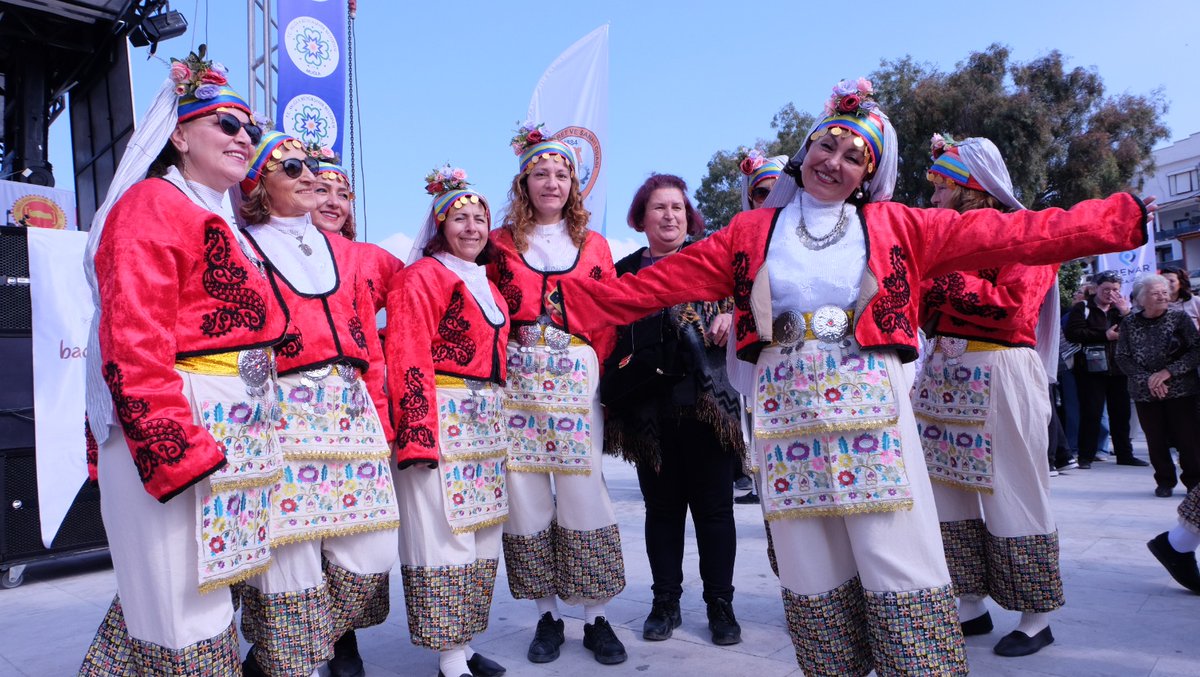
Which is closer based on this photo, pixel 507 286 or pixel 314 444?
pixel 314 444

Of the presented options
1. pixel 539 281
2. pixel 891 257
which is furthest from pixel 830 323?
pixel 539 281

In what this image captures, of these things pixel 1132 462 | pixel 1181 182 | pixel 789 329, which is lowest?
pixel 1132 462

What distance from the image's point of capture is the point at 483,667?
302 cm

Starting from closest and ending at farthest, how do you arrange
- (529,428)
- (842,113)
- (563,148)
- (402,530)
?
(842,113), (402,530), (529,428), (563,148)

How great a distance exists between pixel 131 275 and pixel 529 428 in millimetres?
1599

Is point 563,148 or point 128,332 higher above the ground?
point 563,148

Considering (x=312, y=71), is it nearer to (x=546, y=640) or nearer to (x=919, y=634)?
(x=546, y=640)

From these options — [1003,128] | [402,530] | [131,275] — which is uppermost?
[1003,128]

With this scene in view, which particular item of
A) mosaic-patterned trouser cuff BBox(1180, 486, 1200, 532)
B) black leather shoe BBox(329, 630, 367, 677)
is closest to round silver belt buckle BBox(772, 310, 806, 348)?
black leather shoe BBox(329, 630, 367, 677)

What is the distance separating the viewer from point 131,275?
76.7 inches

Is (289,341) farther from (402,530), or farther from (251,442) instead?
(402,530)

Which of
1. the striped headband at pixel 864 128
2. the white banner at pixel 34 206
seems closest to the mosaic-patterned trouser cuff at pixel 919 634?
the striped headband at pixel 864 128

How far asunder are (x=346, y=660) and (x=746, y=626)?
1.61 m

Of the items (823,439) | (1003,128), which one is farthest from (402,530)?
(1003,128)
